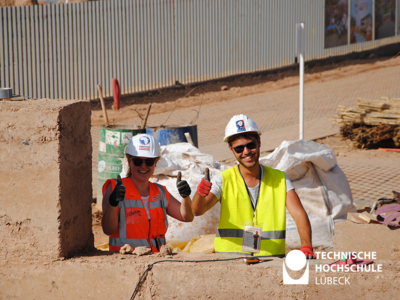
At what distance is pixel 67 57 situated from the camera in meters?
14.5

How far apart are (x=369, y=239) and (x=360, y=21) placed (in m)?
19.3

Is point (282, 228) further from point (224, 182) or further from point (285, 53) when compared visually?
point (285, 53)

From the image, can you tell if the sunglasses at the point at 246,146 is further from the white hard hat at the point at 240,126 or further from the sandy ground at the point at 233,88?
the sandy ground at the point at 233,88

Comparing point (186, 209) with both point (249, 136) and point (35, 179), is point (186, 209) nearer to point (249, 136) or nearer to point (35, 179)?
point (249, 136)

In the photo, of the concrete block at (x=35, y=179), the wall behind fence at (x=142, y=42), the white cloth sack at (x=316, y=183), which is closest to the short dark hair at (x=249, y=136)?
the concrete block at (x=35, y=179)

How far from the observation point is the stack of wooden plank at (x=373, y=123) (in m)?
9.19

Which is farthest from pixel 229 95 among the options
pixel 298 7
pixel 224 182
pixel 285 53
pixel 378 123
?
pixel 224 182

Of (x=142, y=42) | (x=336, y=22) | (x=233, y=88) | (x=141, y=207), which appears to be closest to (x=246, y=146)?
(x=141, y=207)

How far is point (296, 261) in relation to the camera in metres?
2.59

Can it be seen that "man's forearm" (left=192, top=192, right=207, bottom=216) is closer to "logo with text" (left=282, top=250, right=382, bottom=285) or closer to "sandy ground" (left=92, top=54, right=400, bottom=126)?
"logo with text" (left=282, top=250, right=382, bottom=285)

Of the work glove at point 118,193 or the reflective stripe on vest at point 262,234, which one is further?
the reflective stripe on vest at point 262,234

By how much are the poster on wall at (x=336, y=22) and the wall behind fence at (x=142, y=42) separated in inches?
17.3

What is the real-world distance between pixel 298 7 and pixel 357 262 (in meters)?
17.9

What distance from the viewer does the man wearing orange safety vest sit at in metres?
3.13
